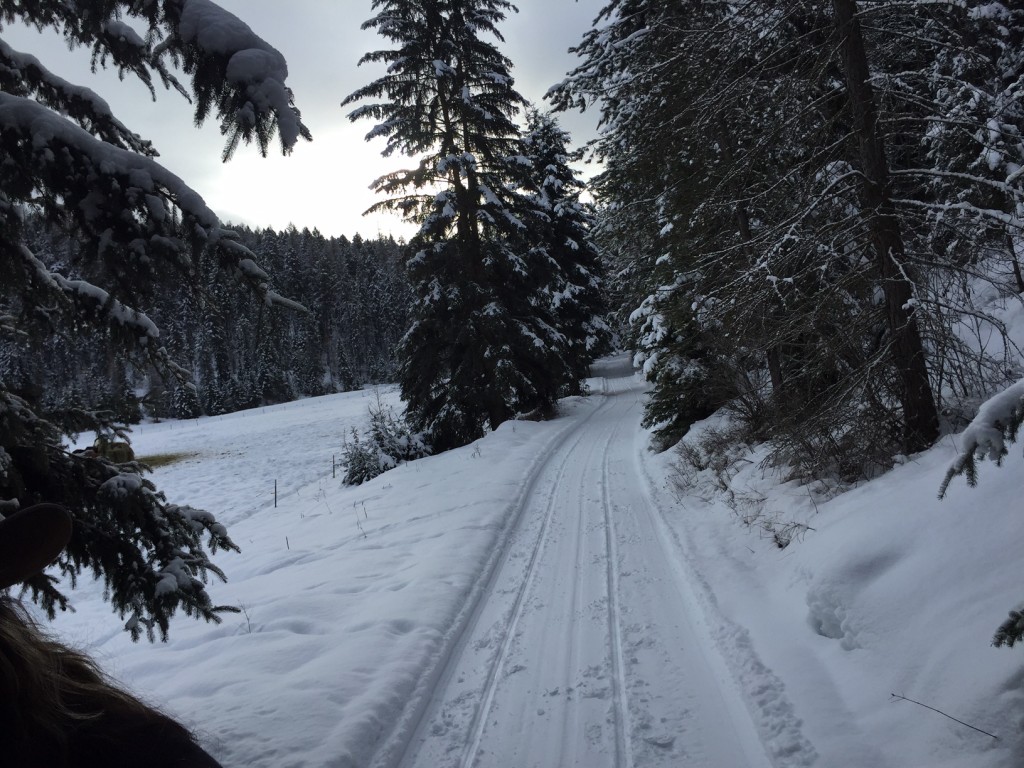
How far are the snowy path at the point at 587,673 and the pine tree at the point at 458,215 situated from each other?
10260 millimetres

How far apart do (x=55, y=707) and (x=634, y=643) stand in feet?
14.2

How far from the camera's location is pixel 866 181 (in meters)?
5.65

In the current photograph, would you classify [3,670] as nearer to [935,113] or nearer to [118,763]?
[118,763]

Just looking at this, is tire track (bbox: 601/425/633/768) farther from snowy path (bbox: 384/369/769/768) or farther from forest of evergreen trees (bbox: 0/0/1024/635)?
forest of evergreen trees (bbox: 0/0/1024/635)

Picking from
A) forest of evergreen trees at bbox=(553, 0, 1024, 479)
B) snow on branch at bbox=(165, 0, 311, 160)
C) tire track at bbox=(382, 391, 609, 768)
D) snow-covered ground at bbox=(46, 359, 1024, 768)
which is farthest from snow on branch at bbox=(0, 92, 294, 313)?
forest of evergreen trees at bbox=(553, 0, 1024, 479)

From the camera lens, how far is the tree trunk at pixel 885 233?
5507mm

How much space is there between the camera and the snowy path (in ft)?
11.6

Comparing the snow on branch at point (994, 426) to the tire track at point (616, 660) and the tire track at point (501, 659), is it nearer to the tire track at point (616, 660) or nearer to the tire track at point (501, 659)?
the tire track at point (616, 660)

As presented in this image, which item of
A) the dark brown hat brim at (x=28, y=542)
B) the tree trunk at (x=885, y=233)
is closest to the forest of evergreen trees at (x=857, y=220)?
the tree trunk at (x=885, y=233)

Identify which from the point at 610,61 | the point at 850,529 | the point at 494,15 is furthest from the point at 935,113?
the point at 494,15

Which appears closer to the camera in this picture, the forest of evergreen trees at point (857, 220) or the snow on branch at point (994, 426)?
the snow on branch at point (994, 426)

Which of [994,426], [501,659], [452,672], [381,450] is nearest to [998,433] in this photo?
[994,426]

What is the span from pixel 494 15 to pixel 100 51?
15887mm

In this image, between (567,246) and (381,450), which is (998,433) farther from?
(567,246)
